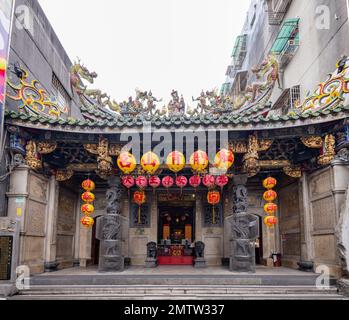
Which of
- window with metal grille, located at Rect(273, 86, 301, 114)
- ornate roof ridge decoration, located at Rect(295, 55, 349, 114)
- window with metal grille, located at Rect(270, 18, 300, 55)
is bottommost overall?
ornate roof ridge decoration, located at Rect(295, 55, 349, 114)

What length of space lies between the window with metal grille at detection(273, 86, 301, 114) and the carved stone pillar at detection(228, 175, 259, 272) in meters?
4.67

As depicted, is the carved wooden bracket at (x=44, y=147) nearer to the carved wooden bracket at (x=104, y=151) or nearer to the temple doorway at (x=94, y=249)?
the carved wooden bracket at (x=104, y=151)

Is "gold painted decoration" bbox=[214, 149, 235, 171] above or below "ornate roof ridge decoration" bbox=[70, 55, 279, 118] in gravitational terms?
below

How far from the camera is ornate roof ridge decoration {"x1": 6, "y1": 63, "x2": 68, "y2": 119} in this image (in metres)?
8.28

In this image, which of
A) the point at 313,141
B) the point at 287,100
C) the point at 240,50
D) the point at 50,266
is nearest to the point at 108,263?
the point at 50,266

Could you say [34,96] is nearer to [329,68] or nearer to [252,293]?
[252,293]

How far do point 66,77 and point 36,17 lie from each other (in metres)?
3.57

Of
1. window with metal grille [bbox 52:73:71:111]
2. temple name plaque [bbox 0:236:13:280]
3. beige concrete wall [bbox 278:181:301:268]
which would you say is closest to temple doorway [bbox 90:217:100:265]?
temple name plaque [bbox 0:236:13:280]

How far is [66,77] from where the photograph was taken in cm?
1456

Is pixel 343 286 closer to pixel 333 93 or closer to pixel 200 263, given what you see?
pixel 333 93

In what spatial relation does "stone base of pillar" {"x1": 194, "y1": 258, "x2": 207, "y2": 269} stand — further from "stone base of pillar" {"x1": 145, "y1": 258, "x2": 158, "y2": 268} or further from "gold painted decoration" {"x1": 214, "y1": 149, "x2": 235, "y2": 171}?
"gold painted decoration" {"x1": 214, "y1": 149, "x2": 235, "y2": 171}

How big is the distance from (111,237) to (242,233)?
3367 millimetres
